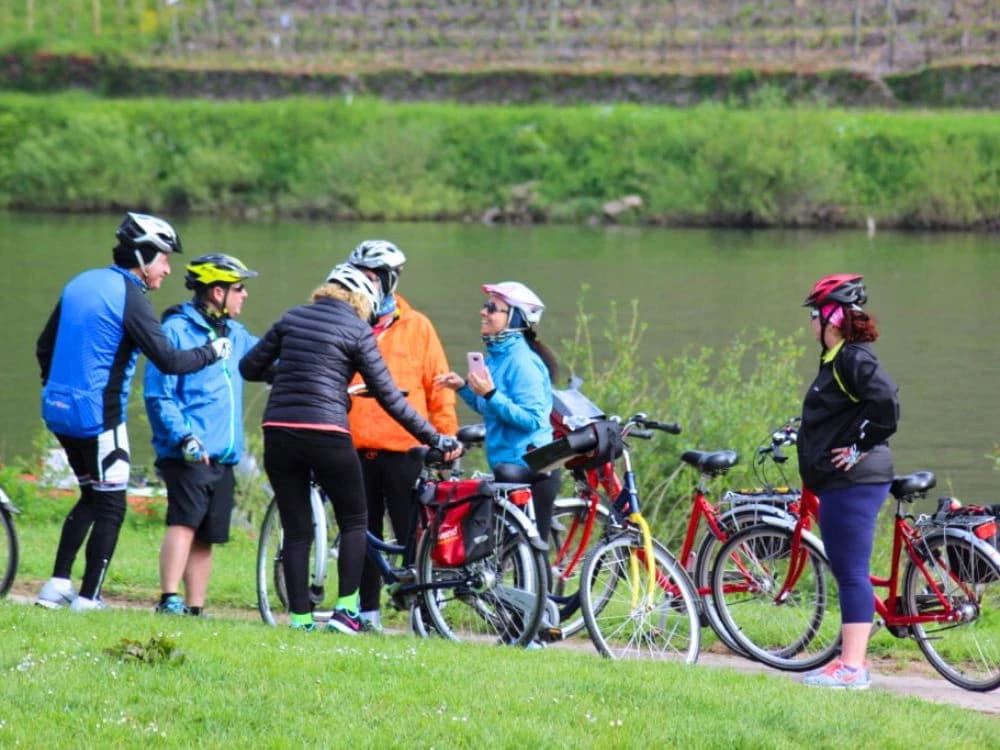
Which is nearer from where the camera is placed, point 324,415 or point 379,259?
point 324,415

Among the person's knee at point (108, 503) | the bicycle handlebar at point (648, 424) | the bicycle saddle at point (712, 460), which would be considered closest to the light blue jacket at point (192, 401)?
the person's knee at point (108, 503)

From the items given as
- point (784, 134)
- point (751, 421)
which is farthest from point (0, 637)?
point (784, 134)

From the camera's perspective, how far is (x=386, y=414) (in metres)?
8.70

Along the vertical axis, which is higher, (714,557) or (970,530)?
(970,530)

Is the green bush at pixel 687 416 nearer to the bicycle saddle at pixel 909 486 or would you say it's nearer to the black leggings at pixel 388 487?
the black leggings at pixel 388 487

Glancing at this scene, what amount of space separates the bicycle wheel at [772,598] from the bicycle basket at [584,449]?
0.73m

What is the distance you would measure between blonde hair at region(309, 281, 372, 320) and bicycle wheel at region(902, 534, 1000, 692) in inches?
106

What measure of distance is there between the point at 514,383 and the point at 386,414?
63 centimetres

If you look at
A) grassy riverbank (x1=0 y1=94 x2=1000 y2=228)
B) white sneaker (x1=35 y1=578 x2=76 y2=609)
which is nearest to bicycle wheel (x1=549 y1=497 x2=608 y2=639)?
white sneaker (x1=35 y1=578 x2=76 y2=609)

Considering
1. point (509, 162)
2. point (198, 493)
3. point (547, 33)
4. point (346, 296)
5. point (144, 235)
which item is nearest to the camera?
point (346, 296)

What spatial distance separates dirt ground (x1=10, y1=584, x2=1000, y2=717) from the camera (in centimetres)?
779

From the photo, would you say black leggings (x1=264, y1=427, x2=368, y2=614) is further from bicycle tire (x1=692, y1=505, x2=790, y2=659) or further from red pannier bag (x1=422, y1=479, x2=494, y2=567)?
bicycle tire (x1=692, y1=505, x2=790, y2=659)

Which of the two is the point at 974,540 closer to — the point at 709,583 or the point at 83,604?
the point at 709,583

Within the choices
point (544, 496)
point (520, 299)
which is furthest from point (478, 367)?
point (544, 496)
